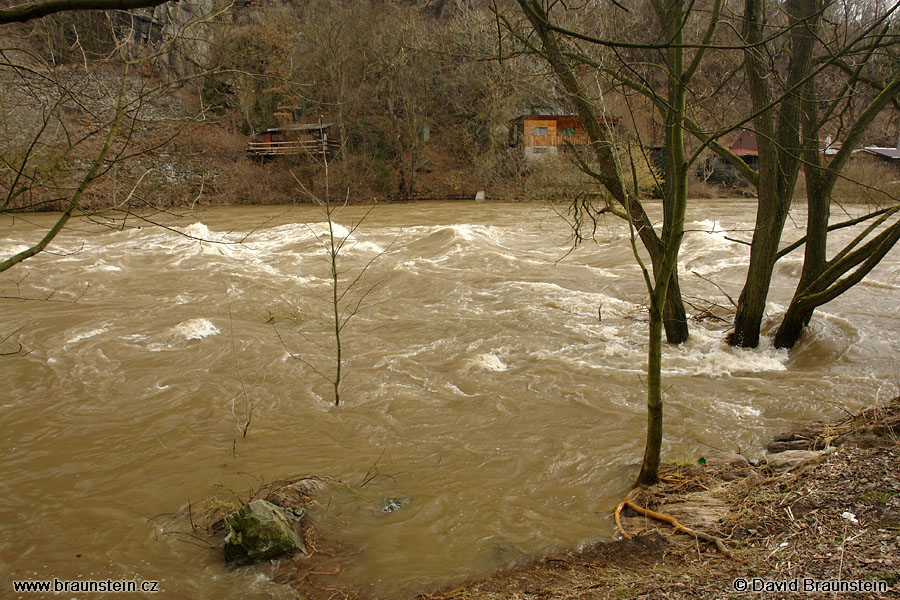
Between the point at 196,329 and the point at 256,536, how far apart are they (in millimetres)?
5844

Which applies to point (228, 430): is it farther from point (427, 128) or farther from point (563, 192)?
point (427, 128)

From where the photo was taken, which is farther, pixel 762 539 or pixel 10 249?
pixel 10 249

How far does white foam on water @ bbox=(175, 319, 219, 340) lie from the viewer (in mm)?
8651

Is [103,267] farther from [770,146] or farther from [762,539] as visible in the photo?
[762,539]

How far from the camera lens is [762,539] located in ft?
10.7

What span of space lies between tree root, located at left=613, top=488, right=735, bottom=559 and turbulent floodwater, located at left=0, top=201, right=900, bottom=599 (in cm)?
15

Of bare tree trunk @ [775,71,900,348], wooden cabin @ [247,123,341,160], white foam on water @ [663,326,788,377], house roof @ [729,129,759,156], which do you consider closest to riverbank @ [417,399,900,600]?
bare tree trunk @ [775,71,900,348]

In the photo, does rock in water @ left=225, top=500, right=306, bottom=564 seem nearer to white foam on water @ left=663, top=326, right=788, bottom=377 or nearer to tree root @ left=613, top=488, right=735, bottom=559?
tree root @ left=613, top=488, right=735, bottom=559

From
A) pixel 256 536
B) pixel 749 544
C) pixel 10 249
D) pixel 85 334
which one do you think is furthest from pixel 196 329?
pixel 10 249

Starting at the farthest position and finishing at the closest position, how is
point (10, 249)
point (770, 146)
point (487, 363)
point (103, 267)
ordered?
1. point (10, 249)
2. point (103, 267)
3. point (487, 363)
4. point (770, 146)

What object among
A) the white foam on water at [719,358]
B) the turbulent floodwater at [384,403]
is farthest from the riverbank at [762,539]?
the white foam on water at [719,358]

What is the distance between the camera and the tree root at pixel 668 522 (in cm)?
326

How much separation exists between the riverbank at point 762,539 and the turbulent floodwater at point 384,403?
369 mm

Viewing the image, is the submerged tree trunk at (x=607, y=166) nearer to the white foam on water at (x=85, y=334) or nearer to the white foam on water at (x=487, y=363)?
the white foam on water at (x=487, y=363)
